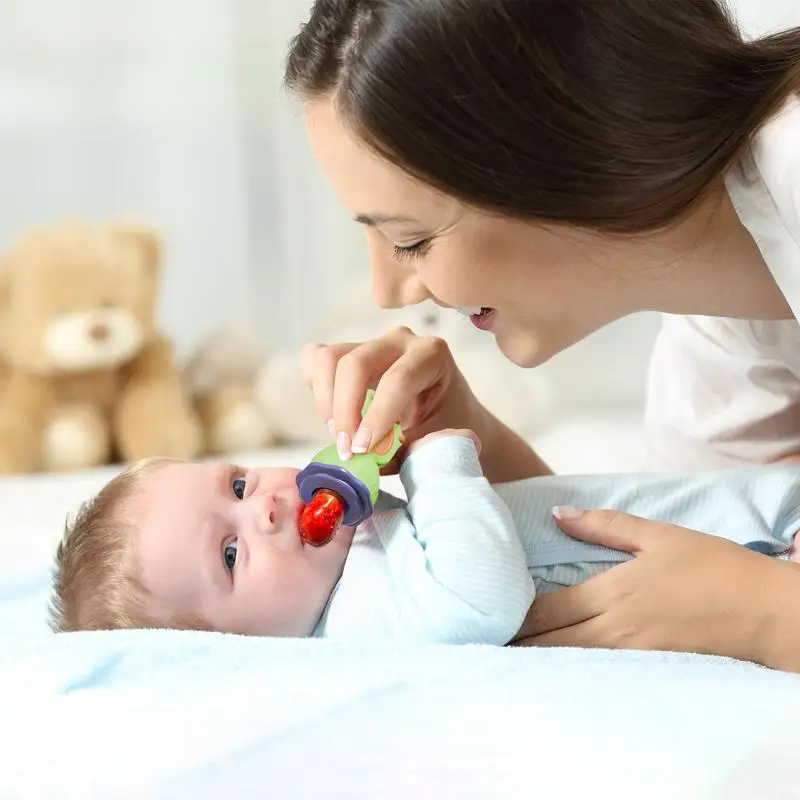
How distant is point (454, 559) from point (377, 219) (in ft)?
1.04

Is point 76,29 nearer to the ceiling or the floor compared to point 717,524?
nearer to the ceiling

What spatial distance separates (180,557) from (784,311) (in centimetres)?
67

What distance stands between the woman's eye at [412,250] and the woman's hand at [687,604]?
1.06 feet

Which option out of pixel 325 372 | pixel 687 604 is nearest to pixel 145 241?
pixel 325 372

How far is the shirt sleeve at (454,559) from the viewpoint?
3.10ft

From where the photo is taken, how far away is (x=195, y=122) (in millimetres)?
2348

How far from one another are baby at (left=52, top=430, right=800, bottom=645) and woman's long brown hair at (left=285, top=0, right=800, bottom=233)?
0.93 feet

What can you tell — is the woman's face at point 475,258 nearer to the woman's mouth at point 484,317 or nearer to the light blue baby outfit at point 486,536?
the woman's mouth at point 484,317

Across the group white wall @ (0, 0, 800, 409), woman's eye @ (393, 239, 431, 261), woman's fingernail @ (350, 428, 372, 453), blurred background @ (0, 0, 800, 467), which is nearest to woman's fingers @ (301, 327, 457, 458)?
woman's fingernail @ (350, 428, 372, 453)

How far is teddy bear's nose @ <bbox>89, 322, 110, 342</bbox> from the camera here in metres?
2.01

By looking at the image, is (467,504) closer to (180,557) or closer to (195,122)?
(180,557)

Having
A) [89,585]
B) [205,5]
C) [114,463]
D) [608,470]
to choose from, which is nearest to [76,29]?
[205,5]

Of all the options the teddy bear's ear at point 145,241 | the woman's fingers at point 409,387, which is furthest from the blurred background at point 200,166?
the woman's fingers at point 409,387

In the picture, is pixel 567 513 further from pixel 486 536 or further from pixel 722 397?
pixel 722 397
